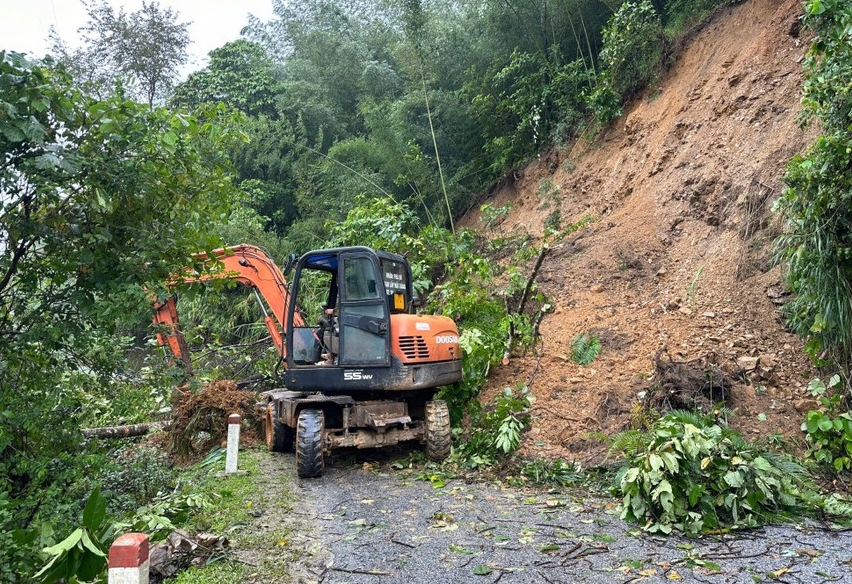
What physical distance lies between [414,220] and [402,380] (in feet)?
17.8

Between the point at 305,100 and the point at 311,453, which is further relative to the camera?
the point at 305,100

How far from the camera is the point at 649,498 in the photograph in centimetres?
495

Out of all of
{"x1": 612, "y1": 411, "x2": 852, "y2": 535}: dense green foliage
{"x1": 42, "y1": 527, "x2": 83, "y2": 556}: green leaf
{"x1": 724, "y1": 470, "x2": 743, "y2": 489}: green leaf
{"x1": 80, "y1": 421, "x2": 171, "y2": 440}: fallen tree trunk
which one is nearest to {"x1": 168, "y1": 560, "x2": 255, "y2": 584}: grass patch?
{"x1": 42, "y1": 527, "x2": 83, "y2": 556}: green leaf

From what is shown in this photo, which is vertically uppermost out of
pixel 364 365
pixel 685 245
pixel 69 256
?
pixel 685 245

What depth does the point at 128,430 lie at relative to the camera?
8.13m

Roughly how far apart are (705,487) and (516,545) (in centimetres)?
162

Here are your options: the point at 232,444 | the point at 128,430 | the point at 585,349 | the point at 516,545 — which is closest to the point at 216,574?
the point at 516,545

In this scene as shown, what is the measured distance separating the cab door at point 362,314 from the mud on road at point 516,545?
5.20ft

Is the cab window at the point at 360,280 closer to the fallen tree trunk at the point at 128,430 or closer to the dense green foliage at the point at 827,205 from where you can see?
the fallen tree trunk at the point at 128,430

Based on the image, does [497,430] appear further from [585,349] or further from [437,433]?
[585,349]

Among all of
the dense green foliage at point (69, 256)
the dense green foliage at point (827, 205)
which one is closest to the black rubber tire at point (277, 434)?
the dense green foliage at point (69, 256)

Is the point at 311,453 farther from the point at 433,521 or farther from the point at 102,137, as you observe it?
the point at 102,137

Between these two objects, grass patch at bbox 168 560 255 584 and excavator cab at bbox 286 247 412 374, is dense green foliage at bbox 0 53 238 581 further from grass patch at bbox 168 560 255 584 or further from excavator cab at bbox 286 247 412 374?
excavator cab at bbox 286 247 412 374

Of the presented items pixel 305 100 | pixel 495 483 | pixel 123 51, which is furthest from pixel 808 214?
pixel 123 51
